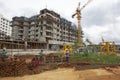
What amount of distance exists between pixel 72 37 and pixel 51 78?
71.1 meters

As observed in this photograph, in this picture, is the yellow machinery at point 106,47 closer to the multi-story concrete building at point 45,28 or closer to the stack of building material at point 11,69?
the stack of building material at point 11,69

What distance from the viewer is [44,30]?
6194 centimetres

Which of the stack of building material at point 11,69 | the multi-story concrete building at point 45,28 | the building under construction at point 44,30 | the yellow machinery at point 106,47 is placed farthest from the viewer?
the multi-story concrete building at point 45,28

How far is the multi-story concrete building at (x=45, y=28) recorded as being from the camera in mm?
61938

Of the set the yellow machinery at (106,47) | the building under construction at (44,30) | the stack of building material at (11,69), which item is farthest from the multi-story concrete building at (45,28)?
the stack of building material at (11,69)

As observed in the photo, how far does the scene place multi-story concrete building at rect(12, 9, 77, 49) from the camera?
203 feet

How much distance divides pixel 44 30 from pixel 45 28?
0.93 metres

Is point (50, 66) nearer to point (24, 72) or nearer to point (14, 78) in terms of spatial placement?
point (24, 72)

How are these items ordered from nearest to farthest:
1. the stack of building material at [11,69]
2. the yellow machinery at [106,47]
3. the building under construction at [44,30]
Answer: the stack of building material at [11,69]
the yellow machinery at [106,47]
the building under construction at [44,30]

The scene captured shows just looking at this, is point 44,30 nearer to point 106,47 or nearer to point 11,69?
point 106,47

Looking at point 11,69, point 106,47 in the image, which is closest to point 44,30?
point 106,47

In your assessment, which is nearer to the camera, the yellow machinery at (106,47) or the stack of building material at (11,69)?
the stack of building material at (11,69)

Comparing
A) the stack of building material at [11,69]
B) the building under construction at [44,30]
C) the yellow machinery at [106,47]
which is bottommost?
the stack of building material at [11,69]

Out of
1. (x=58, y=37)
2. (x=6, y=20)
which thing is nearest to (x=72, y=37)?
(x=58, y=37)
